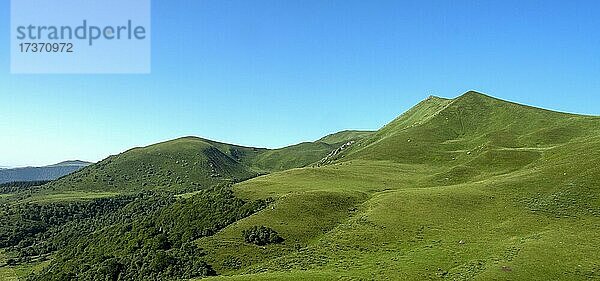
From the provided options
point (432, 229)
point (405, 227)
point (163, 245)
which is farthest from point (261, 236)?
point (432, 229)

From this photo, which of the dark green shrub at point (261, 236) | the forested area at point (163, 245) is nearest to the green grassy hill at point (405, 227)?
the forested area at point (163, 245)

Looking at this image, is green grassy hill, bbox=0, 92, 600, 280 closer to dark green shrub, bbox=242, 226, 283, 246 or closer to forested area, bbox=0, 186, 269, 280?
forested area, bbox=0, 186, 269, 280

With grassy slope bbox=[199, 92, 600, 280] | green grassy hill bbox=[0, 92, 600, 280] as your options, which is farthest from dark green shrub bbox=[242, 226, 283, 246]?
grassy slope bbox=[199, 92, 600, 280]

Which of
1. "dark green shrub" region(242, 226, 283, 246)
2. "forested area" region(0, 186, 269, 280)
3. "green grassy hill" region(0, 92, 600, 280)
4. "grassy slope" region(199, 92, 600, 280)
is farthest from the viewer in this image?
"dark green shrub" region(242, 226, 283, 246)

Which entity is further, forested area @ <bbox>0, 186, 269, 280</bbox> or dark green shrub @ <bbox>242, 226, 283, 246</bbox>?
dark green shrub @ <bbox>242, 226, 283, 246</bbox>

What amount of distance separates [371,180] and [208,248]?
64343 mm

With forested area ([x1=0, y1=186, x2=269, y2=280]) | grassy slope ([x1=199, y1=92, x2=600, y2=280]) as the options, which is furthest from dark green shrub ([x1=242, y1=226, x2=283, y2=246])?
forested area ([x1=0, y1=186, x2=269, y2=280])

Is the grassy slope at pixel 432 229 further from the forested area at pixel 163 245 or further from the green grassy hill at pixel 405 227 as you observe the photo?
the forested area at pixel 163 245

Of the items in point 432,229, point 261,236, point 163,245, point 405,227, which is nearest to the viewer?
point 432,229

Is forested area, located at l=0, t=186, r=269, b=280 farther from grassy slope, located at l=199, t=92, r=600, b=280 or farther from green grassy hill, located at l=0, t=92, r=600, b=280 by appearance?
grassy slope, located at l=199, t=92, r=600, b=280

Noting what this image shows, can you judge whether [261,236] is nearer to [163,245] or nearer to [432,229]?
[163,245]

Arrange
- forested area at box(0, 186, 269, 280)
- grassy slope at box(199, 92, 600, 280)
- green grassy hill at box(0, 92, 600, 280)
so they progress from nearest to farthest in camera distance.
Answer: grassy slope at box(199, 92, 600, 280) → green grassy hill at box(0, 92, 600, 280) → forested area at box(0, 186, 269, 280)

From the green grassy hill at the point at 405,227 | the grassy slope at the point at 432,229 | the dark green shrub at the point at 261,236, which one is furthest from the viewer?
the dark green shrub at the point at 261,236

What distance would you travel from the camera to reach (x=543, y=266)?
6250 centimetres
